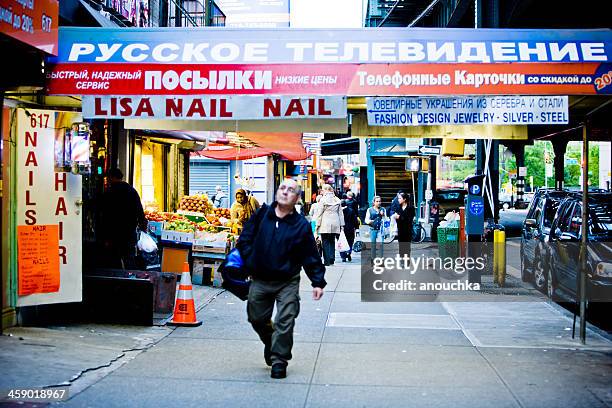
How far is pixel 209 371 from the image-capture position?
7531 mm

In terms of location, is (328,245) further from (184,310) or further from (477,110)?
(477,110)

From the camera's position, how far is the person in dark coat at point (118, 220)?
11.0 m

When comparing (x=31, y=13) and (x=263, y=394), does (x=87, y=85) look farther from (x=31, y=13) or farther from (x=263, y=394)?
(x=263, y=394)

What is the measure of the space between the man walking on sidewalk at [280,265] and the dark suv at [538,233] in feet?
25.6

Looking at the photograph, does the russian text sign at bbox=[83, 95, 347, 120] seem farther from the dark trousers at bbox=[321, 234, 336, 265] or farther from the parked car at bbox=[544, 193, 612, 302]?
the dark trousers at bbox=[321, 234, 336, 265]

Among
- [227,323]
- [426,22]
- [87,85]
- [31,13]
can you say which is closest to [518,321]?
[227,323]

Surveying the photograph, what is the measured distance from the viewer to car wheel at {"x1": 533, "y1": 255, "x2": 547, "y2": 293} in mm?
13938

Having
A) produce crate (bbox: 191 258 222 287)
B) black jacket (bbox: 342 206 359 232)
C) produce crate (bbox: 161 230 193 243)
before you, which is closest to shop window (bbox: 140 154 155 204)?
produce crate (bbox: 161 230 193 243)

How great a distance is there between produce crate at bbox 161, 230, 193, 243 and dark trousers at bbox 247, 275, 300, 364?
6.51 m

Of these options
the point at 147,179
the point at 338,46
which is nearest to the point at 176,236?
the point at 147,179

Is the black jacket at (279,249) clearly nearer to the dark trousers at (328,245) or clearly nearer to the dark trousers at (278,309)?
the dark trousers at (278,309)

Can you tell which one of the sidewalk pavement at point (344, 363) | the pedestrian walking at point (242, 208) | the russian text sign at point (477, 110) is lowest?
the sidewalk pavement at point (344, 363)

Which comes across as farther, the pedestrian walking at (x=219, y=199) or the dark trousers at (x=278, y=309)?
the pedestrian walking at (x=219, y=199)

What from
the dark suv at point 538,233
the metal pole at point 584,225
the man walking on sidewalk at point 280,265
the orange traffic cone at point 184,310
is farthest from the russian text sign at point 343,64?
the dark suv at point 538,233
